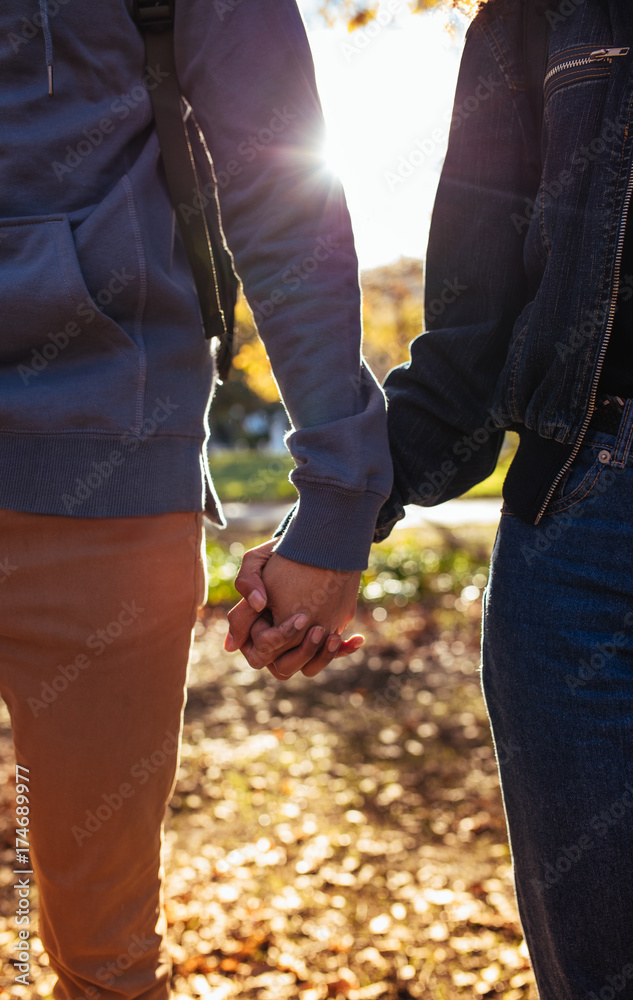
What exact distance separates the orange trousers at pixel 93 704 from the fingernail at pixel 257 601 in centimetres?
14

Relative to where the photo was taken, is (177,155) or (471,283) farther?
(471,283)

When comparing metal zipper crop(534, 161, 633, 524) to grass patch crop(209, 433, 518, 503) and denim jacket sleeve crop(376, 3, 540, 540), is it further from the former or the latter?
grass patch crop(209, 433, 518, 503)

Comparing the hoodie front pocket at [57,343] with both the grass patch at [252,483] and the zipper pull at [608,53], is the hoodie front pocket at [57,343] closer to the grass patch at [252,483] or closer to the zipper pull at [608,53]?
the zipper pull at [608,53]

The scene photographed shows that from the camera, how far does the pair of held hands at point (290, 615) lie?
4.21 feet

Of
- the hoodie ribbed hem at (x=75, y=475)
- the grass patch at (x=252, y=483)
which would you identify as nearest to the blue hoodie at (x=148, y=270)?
the hoodie ribbed hem at (x=75, y=475)

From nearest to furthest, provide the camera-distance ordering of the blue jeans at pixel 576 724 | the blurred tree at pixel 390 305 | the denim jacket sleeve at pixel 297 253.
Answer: the blue jeans at pixel 576 724 → the denim jacket sleeve at pixel 297 253 → the blurred tree at pixel 390 305

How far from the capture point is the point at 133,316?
1.30m

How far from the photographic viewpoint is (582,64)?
1.29 meters

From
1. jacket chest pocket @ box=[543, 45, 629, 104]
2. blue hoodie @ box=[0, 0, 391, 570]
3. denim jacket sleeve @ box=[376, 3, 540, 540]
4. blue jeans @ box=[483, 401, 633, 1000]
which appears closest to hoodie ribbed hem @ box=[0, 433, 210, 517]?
blue hoodie @ box=[0, 0, 391, 570]

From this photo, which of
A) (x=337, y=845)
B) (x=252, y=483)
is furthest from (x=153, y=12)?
(x=252, y=483)

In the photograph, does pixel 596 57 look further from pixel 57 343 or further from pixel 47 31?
pixel 57 343

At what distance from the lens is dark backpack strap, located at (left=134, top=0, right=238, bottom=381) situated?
4.26 feet

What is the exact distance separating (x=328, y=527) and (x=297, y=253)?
18.7 inches

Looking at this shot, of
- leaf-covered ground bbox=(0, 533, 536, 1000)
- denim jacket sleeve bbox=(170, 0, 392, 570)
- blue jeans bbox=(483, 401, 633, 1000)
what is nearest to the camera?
blue jeans bbox=(483, 401, 633, 1000)
